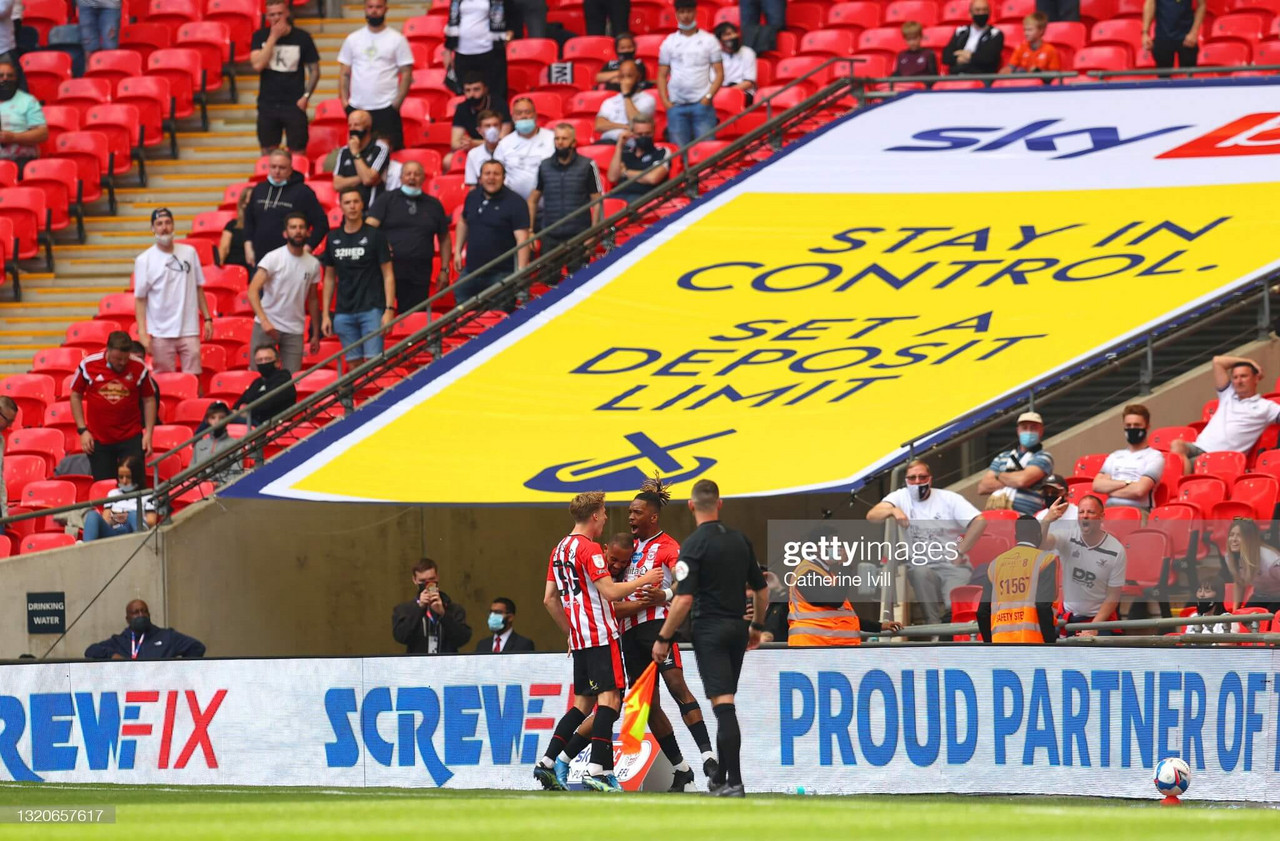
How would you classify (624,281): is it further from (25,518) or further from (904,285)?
(25,518)

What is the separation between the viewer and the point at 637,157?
→ 65.4 ft

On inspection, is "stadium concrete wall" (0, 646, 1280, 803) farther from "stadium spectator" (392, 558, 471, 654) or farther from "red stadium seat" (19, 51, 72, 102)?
"red stadium seat" (19, 51, 72, 102)

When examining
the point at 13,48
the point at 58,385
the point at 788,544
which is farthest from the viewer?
the point at 13,48

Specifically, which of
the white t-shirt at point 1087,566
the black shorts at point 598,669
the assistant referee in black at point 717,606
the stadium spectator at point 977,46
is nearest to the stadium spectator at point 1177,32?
the stadium spectator at point 977,46

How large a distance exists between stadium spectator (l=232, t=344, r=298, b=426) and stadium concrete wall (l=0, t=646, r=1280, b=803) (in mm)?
4215

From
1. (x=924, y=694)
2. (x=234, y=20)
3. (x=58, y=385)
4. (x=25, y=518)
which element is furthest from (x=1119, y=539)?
(x=234, y=20)

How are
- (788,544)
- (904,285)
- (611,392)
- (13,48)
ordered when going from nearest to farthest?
1. (788,544)
2. (611,392)
3. (904,285)
4. (13,48)

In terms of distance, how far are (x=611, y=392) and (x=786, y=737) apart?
10.8 ft

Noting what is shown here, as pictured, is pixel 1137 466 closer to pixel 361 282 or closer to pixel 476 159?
pixel 361 282

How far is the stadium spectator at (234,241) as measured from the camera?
2091 centimetres

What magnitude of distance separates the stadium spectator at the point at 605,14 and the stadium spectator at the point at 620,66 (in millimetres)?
203

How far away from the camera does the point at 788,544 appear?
14.3 m

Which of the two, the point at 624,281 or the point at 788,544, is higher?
the point at 624,281

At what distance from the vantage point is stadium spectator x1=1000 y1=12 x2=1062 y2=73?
66.9 ft
